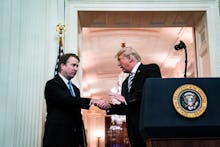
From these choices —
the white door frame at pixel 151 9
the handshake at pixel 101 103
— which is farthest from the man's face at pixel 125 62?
the white door frame at pixel 151 9

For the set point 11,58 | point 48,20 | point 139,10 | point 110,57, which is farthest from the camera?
point 110,57

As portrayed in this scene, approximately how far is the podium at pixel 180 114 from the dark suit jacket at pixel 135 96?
2.42 feet

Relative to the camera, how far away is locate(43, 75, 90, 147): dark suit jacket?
317 cm

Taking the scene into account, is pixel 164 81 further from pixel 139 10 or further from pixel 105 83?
pixel 105 83

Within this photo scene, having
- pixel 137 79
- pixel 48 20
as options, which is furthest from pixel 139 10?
pixel 137 79

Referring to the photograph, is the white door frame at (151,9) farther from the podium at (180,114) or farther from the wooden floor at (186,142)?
the wooden floor at (186,142)

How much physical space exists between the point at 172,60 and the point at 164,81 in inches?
393

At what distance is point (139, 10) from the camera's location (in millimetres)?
5766

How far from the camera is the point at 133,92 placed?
332 cm

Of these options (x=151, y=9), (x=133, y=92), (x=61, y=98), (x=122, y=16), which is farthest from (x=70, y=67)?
(x=122, y=16)

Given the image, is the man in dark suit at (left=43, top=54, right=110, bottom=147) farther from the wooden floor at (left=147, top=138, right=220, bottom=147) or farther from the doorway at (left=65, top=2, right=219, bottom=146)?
the doorway at (left=65, top=2, right=219, bottom=146)

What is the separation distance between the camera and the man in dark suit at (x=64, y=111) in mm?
3176

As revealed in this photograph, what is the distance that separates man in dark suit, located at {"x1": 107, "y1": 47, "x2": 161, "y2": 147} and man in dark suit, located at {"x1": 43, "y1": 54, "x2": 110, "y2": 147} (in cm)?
35

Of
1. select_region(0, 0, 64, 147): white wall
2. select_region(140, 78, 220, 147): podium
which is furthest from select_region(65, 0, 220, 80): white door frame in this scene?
select_region(140, 78, 220, 147): podium
